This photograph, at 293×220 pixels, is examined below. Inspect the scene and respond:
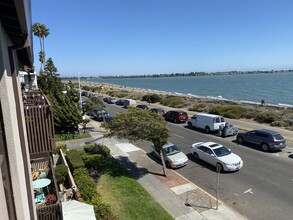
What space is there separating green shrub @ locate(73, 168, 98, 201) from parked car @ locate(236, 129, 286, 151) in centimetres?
1469

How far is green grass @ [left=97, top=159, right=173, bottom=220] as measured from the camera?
475 inches

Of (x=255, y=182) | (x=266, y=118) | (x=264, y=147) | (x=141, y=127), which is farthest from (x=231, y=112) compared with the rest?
(x=141, y=127)

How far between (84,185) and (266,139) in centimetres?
1531

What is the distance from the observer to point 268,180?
15.7 meters

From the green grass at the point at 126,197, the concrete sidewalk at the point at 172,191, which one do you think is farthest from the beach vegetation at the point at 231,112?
the green grass at the point at 126,197

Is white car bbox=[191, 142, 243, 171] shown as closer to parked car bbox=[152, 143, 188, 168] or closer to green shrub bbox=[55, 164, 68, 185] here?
parked car bbox=[152, 143, 188, 168]

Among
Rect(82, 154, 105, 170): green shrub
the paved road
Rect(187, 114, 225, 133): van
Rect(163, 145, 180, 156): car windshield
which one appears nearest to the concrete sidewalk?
the paved road

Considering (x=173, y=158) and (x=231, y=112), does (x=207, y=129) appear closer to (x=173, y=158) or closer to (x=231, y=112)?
(x=231, y=112)

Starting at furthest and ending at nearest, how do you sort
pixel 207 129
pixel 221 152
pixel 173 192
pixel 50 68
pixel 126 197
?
pixel 50 68 → pixel 207 129 → pixel 221 152 → pixel 173 192 → pixel 126 197

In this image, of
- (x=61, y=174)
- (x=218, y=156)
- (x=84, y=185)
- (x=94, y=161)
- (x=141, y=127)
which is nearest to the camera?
(x=84, y=185)

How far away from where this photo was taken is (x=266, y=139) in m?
21.3

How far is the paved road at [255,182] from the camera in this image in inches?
495

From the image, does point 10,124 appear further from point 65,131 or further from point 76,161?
point 65,131

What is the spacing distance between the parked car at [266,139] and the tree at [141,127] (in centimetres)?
974
